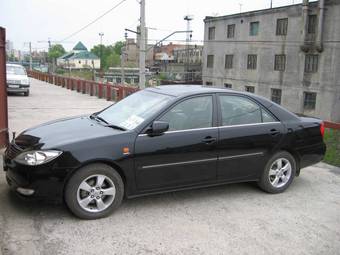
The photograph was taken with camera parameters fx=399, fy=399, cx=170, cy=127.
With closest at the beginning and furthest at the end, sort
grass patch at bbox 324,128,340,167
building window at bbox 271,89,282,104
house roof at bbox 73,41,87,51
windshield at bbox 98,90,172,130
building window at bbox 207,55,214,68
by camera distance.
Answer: windshield at bbox 98,90,172,130
grass patch at bbox 324,128,340,167
building window at bbox 271,89,282,104
building window at bbox 207,55,214,68
house roof at bbox 73,41,87,51

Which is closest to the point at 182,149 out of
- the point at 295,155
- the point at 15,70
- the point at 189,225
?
the point at 189,225

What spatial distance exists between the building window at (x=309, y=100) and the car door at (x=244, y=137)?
121 ft

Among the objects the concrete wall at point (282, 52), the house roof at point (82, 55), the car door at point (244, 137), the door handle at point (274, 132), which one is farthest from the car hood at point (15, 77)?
the house roof at point (82, 55)

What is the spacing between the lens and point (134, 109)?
5129mm

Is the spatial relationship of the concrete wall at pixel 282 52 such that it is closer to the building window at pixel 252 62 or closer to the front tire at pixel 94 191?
the building window at pixel 252 62

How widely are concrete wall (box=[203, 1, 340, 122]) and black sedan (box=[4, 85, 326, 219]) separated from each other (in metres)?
34.9

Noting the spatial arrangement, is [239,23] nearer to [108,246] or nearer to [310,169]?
[310,169]

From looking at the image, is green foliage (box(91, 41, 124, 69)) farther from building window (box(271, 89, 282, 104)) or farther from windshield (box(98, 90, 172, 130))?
windshield (box(98, 90, 172, 130))

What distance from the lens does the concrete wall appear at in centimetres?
3800

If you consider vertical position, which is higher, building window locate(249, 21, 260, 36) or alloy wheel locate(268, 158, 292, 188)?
building window locate(249, 21, 260, 36)

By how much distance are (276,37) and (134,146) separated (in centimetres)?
4243

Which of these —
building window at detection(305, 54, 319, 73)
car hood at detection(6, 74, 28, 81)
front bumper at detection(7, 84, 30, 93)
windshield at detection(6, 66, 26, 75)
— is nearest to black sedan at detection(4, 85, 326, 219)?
car hood at detection(6, 74, 28, 81)

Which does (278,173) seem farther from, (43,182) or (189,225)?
(43,182)

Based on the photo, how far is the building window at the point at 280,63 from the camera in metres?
43.4
